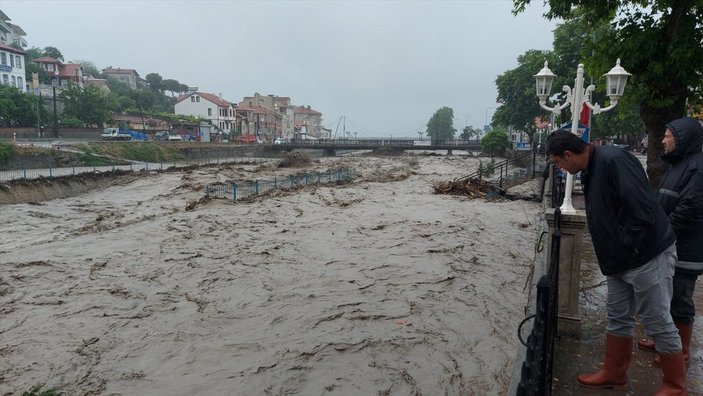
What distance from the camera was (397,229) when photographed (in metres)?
17.2

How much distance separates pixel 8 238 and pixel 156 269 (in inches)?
342

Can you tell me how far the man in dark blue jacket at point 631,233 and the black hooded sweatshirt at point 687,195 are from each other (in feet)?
1.80

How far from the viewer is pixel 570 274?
4.70 meters

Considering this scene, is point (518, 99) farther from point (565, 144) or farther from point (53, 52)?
point (53, 52)

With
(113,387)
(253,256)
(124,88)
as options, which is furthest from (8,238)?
(124,88)

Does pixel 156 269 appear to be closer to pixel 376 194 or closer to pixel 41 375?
pixel 41 375

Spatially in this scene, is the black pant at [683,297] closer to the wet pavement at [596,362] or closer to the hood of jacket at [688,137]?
the wet pavement at [596,362]

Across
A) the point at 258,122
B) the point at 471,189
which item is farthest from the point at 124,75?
the point at 471,189

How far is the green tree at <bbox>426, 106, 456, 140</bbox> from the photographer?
136875mm

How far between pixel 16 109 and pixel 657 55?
186 ft

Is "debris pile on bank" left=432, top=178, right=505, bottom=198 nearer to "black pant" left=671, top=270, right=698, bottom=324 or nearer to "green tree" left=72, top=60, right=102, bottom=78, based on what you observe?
"black pant" left=671, top=270, right=698, bottom=324

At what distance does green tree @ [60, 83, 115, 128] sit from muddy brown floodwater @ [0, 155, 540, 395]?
4375 cm

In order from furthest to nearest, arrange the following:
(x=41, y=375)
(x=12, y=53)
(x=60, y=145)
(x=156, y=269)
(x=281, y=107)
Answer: (x=281, y=107)
(x=12, y=53)
(x=60, y=145)
(x=156, y=269)
(x=41, y=375)

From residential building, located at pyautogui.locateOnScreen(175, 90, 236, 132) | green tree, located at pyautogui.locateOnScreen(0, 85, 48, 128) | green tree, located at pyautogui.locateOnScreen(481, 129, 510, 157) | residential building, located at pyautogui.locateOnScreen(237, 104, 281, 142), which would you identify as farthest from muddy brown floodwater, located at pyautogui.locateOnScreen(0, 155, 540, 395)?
residential building, located at pyautogui.locateOnScreen(237, 104, 281, 142)
